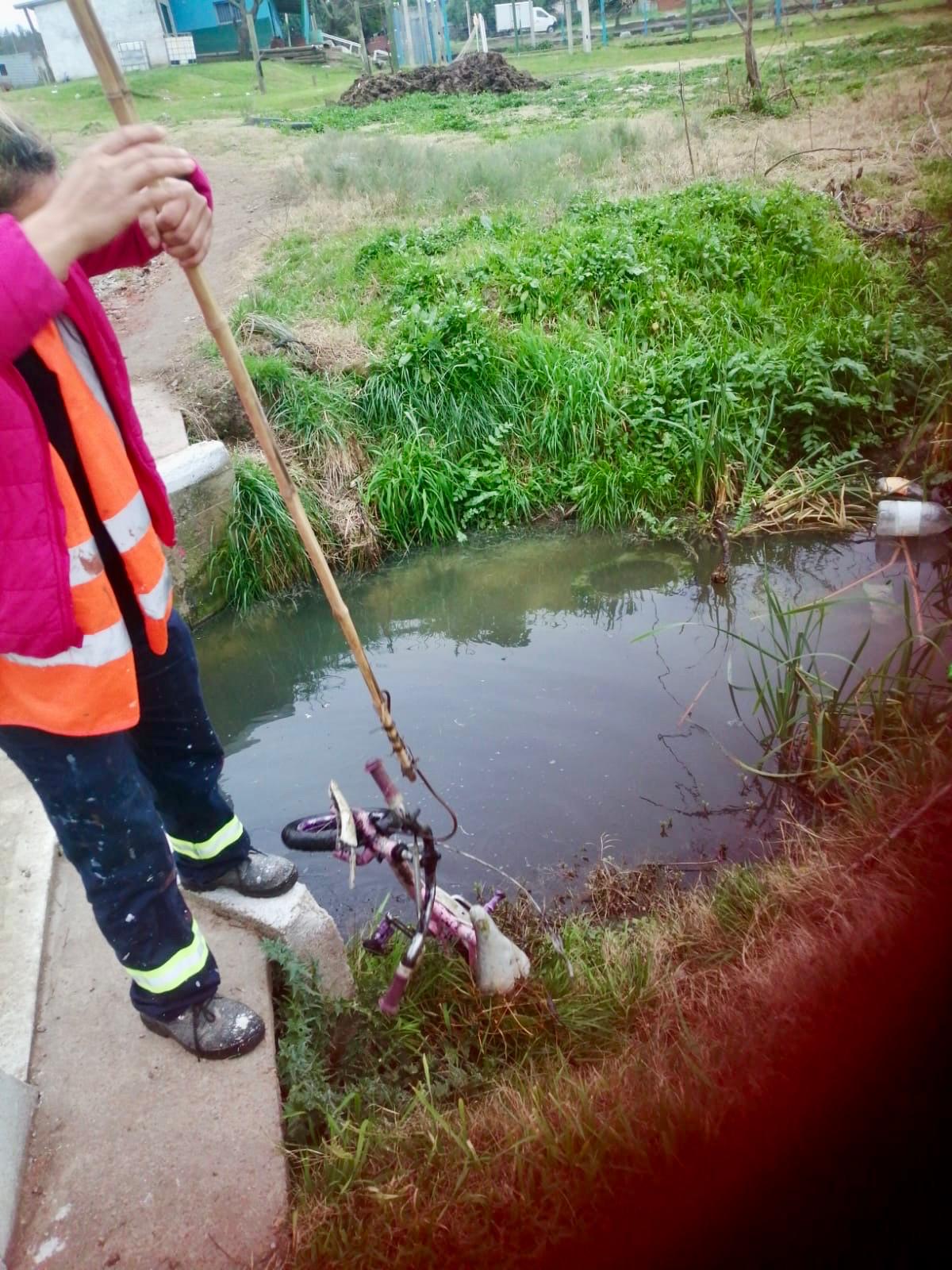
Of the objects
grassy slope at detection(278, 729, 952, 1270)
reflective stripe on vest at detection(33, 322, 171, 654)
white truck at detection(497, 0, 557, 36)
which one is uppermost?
white truck at detection(497, 0, 557, 36)

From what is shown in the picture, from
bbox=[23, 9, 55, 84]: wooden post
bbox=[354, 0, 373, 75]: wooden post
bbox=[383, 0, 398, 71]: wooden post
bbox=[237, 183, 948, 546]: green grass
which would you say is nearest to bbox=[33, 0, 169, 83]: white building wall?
bbox=[23, 9, 55, 84]: wooden post

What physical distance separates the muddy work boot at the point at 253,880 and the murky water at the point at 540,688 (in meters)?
0.84

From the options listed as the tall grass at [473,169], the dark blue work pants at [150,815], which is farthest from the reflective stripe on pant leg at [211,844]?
the tall grass at [473,169]

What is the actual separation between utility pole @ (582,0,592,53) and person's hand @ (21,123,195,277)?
1550 cm

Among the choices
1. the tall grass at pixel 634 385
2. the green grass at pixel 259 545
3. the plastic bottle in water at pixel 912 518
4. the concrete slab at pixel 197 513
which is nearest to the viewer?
the plastic bottle in water at pixel 912 518

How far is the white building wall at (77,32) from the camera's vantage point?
164 centimetres

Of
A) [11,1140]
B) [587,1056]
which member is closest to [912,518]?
[587,1056]

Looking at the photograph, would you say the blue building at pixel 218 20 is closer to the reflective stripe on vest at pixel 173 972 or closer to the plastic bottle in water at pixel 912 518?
the plastic bottle in water at pixel 912 518

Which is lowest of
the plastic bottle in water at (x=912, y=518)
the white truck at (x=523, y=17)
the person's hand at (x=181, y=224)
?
the plastic bottle in water at (x=912, y=518)

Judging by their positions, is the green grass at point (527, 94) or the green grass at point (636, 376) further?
the green grass at point (636, 376)

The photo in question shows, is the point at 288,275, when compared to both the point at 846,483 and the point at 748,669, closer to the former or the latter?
the point at 846,483

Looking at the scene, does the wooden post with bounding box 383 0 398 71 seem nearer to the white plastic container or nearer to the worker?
the white plastic container

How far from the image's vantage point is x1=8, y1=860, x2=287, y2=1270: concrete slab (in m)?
1.71

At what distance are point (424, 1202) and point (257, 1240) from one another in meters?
0.33
